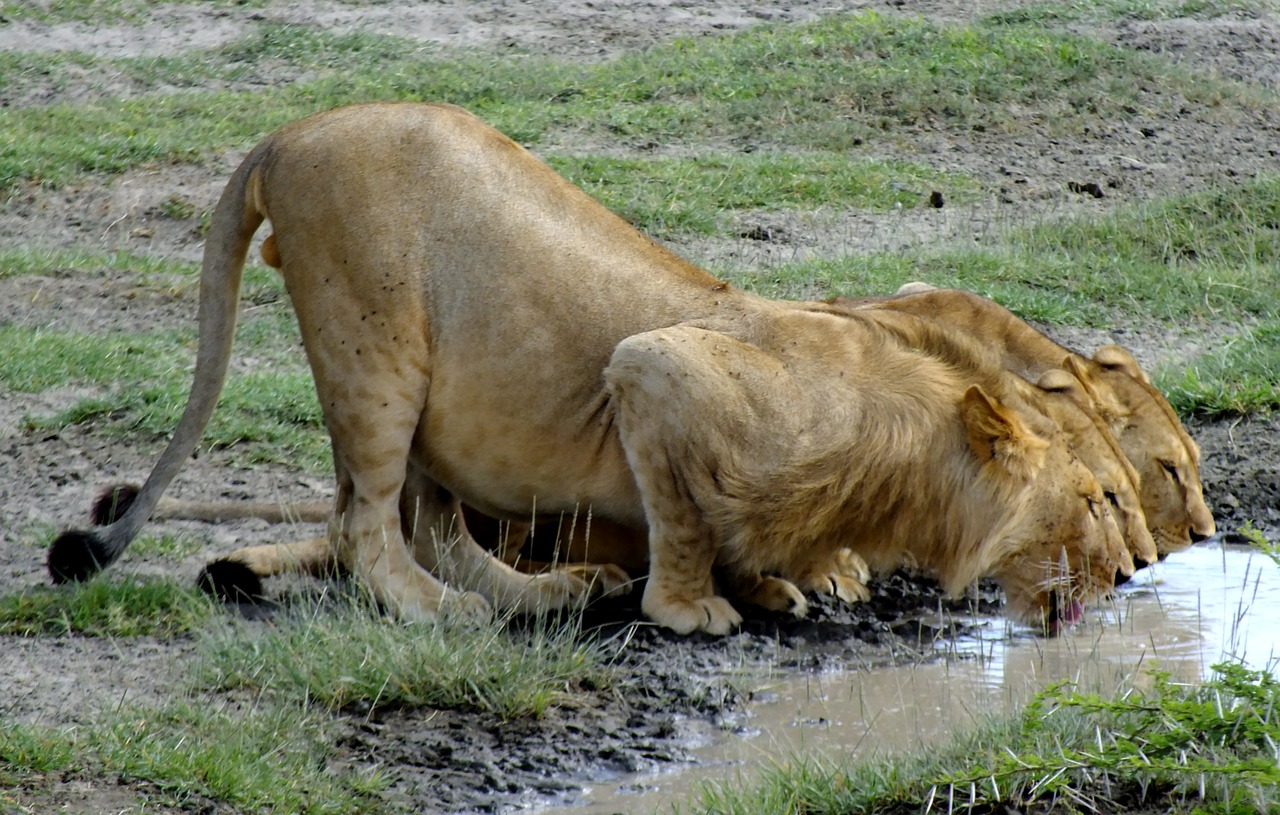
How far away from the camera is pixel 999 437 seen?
466 centimetres

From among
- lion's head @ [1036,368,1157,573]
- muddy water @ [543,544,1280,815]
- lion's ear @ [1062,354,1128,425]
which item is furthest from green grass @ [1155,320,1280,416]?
lion's head @ [1036,368,1157,573]

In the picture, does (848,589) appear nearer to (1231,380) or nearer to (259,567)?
(259,567)

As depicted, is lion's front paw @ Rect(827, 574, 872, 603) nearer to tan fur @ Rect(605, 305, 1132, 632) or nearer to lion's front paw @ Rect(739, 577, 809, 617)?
lion's front paw @ Rect(739, 577, 809, 617)

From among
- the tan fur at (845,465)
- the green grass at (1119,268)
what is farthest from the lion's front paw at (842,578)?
the green grass at (1119,268)

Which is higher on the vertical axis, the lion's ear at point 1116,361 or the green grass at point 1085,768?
the lion's ear at point 1116,361

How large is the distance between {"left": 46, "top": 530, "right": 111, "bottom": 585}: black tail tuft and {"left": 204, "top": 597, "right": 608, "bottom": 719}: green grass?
0.59 meters

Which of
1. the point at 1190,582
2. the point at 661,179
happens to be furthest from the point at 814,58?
the point at 1190,582

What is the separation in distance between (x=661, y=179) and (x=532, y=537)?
4830 mm

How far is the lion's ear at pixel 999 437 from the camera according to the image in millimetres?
4645

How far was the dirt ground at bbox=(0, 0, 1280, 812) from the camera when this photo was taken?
396cm

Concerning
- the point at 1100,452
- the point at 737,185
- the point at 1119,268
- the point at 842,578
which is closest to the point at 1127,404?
the point at 1100,452

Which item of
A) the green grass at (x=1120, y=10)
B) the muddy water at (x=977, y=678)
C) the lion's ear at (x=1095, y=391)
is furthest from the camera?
the green grass at (x=1120, y=10)

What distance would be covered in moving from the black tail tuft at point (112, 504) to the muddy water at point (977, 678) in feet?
6.38

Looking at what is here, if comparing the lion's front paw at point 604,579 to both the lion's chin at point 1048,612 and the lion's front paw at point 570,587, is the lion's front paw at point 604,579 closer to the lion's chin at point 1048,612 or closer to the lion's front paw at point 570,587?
the lion's front paw at point 570,587
